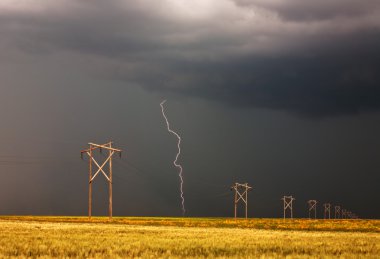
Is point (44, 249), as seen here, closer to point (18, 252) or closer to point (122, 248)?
point (18, 252)

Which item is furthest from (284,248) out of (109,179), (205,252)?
(109,179)

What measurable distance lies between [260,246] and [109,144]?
175 feet

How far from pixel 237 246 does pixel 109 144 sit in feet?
176

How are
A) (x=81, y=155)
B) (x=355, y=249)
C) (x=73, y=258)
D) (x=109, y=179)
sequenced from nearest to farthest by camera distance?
(x=73, y=258) < (x=355, y=249) < (x=109, y=179) < (x=81, y=155)

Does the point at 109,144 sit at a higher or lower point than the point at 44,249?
higher

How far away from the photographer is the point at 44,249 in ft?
69.7

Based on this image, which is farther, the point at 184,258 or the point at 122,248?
the point at 122,248

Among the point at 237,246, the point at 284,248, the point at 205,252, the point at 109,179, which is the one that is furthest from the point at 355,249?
the point at 109,179

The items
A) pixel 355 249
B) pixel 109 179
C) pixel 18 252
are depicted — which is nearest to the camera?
pixel 18 252

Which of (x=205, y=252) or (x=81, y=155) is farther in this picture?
(x=81, y=155)

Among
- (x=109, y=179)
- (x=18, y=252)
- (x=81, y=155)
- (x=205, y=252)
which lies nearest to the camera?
(x=18, y=252)

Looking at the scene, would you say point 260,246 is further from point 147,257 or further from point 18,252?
point 18,252

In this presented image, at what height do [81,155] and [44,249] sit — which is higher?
[81,155]

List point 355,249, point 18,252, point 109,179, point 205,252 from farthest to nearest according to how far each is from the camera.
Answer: point 109,179 < point 355,249 < point 205,252 < point 18,252
